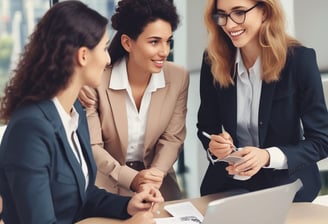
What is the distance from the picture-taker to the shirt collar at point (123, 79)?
233 centimetres

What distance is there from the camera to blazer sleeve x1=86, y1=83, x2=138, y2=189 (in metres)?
2.27

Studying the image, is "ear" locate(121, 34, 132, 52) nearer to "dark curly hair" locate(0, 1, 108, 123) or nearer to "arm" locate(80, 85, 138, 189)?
"arm" locate(80, 85, 138, 189)

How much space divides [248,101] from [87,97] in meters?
0.64

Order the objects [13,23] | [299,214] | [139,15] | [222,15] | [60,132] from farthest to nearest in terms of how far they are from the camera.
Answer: [13,23] < [139,15] < [222,15] < [299,214] < [60,132]

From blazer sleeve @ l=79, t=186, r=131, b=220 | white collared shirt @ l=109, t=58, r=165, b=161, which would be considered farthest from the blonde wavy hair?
blazer sleeve @ l=79, t=186, r=131, b=220

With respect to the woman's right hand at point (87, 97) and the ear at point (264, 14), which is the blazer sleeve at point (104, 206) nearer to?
the woman's right hand at point (87, 97)

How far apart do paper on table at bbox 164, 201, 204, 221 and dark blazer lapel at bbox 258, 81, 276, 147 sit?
16.3 inches

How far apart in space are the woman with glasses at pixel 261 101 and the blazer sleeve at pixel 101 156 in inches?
13.1

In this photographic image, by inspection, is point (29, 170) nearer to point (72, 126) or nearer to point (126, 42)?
point (72, 126)

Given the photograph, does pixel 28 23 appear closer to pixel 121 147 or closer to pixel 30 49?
pixel 121 147

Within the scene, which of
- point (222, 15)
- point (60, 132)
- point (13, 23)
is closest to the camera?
point (60, 132)

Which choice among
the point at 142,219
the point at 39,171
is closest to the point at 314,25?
the point at 142,219

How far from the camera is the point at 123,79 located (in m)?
2.33

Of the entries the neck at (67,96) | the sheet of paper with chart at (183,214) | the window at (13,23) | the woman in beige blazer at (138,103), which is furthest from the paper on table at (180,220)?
the window at (13,23)
